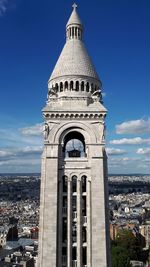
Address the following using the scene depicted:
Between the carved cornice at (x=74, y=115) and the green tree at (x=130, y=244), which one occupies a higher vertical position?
the carved cornice at (x=74, y=115)

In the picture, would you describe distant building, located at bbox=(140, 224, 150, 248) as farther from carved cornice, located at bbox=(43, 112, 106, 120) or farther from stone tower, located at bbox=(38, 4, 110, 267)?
carved cornice, located at bbox=(43, 112, 106, 120)

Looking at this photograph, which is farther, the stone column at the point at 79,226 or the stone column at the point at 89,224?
the stone column at the point at 79,226

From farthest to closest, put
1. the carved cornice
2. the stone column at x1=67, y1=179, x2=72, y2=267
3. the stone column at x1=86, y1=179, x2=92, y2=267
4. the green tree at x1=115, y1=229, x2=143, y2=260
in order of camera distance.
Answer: the green tree at x1=115, y1=229, x2=143, y2=260, the carved cornice, the stone column at x1=67, y1=179, x2=72, y2=267, the stone column at x1=86, y1=179, x2=92, y2=267

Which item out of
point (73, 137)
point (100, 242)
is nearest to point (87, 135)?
point (73, 137)

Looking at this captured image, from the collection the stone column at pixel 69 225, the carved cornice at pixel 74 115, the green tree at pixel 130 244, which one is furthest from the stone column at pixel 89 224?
the green tree at pixel 130 244

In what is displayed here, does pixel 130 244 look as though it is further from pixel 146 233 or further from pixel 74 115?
pixel 74 115

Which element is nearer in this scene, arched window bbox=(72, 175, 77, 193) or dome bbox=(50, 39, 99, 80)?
arched window bbox=(72, 175, 77, 193)

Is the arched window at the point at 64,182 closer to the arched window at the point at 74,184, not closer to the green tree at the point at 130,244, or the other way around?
the arched window at the point at 74,184

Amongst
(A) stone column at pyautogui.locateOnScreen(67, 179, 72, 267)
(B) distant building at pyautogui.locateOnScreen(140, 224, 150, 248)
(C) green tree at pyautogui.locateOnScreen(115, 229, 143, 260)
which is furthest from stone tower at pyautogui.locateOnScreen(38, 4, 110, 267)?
(B) distant building at pyautogui.locateOnScreen(140, 224, 150, 248)

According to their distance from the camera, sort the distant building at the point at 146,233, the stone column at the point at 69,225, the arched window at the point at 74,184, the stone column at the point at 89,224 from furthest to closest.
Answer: the distant building at the point at 146,233, the arched window at the point at 74,184, the stone column at the point at 69,225, the stone column at the point at 89,224
